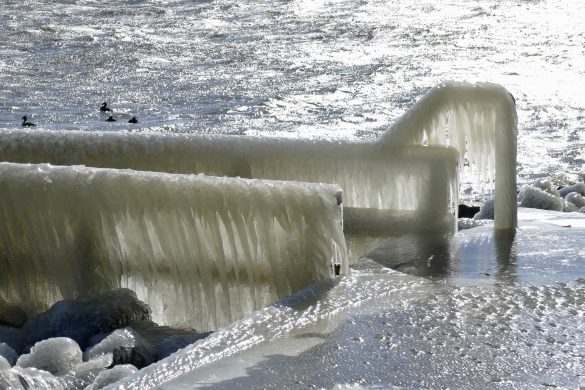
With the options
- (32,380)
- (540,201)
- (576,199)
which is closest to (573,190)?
(576,199)

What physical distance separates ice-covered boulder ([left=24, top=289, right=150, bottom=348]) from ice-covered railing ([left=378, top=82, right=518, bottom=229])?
1608 mm

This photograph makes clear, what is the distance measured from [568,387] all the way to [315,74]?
10.3m

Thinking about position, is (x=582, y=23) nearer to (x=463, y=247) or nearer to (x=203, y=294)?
(x=463, y=247)

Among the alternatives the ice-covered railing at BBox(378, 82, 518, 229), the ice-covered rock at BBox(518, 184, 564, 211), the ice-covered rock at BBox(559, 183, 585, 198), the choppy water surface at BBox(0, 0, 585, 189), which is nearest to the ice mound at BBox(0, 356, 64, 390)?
the ice-covered railing at BBox(378, 82, 518, 229)

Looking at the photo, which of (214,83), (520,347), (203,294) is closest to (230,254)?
(203,294)

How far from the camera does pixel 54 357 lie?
3.52 metres

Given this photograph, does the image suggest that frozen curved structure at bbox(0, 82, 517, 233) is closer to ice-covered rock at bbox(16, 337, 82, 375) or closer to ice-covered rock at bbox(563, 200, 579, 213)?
ice-covered rock at bbox(16, 337, 82, 375)

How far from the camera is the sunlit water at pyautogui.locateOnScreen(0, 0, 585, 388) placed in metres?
3.29

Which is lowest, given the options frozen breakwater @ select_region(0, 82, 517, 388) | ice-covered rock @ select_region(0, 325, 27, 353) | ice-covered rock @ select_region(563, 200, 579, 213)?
ice-covered rock @ select_region(563, 200, 579, 213)

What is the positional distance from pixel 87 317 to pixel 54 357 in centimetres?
46

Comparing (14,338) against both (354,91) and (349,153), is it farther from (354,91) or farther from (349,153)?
(354,91)

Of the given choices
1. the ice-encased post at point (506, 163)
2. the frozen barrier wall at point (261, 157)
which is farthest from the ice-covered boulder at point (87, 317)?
the ice-encased post at point (506, 163)

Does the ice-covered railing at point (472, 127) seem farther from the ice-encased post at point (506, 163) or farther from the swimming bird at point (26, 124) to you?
the swimming bird at point (26, 124)

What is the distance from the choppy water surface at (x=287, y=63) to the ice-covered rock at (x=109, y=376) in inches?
228
